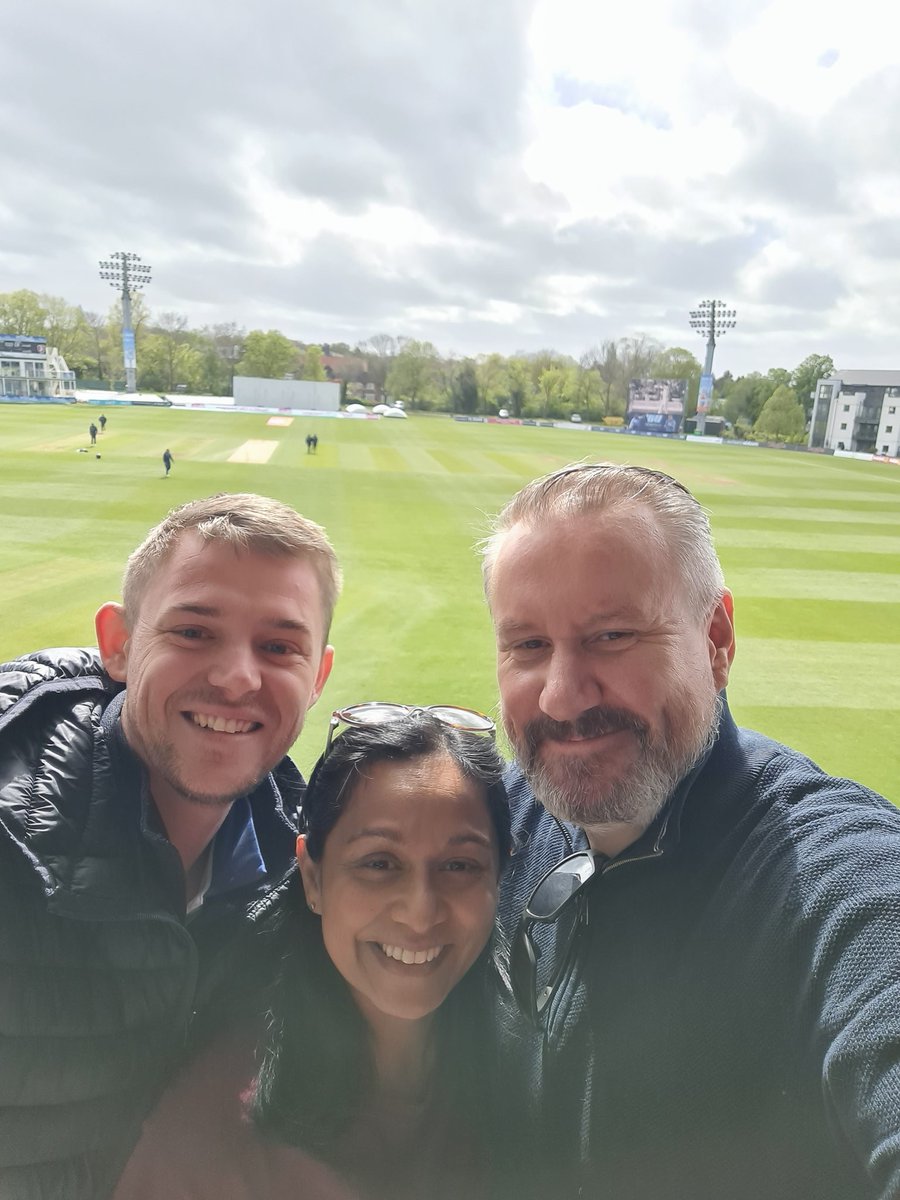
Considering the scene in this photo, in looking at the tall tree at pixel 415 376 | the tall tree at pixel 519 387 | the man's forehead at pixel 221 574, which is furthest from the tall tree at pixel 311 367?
the man's forehead at pixel 221 574

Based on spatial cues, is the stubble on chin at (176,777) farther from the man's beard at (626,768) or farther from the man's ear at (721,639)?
the man's ear at (721,639)

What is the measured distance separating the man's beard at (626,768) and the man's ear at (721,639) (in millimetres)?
130

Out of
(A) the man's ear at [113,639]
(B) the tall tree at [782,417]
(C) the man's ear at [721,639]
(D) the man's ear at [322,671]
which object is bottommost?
(D) the man's ear at [322,671]

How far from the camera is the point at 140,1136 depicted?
4.42 ft

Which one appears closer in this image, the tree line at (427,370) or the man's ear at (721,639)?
the man's ear at (721,639)

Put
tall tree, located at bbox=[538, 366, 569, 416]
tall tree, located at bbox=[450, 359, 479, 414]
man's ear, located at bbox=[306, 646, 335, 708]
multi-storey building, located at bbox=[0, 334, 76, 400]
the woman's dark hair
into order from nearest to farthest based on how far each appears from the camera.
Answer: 1. the woman's dark hair
2. man's ear, located at bbox=[306, 646, 335, 708]
3. multi-storey building, located at bbox=[0, 334, 76, 400]
4. tall tree, located at bbox=[450, 359, 479, 414]
5. tall tree, located at bbox=[538, 366, 569, 416]

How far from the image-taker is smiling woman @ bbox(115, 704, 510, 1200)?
1307mm

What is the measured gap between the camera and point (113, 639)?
170 centimetres

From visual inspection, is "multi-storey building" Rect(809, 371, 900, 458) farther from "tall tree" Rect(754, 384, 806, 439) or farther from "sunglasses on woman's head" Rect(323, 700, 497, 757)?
"sunglasses on woman's head" Rect(323, 700, 497, 757)

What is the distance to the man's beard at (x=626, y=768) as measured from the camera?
129 cm

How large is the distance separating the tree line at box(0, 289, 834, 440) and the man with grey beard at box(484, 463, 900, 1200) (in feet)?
175

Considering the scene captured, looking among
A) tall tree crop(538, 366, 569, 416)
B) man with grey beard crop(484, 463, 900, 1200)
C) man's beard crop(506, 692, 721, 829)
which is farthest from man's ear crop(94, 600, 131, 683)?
tall tree crop(538, 366, 569, 416)

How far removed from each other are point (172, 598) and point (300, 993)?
811 mm

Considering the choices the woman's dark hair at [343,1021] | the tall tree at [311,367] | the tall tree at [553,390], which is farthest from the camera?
the tall tree at [311,367]
